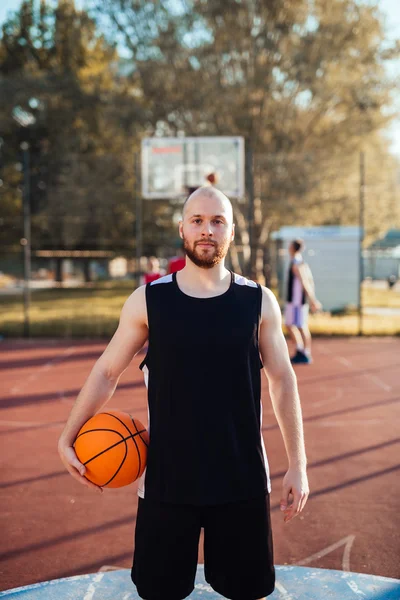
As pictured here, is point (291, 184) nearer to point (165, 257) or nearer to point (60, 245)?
point (165, 257)

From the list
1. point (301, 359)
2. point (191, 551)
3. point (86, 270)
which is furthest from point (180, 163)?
point (191, 551)

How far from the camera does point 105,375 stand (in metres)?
2.39

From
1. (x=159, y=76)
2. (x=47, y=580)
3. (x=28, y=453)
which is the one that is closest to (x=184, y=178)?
(x=159, y=76)

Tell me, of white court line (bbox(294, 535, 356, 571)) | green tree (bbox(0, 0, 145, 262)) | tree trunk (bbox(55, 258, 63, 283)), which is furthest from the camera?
green tree (bbox(0, 0, 145, 262))

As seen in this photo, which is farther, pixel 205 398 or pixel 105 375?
pixel 105 375

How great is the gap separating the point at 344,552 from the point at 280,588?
620mm

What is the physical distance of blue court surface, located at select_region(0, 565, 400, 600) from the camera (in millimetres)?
2990

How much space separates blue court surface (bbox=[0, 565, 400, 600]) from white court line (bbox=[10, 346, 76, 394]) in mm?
5173

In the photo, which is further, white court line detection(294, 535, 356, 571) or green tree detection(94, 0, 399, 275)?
green tree detection(94, 0, 399, 275)

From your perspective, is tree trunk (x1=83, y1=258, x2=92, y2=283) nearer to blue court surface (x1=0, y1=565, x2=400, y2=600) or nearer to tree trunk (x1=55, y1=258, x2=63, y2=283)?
tree trunk (x1=55, y1=258, x2=63, y2=283)

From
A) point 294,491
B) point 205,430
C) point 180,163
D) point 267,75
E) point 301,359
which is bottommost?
point 301,359

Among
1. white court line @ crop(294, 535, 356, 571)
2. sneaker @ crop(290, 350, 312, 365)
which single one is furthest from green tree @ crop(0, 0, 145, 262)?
white court line @ crop(294, 535, 356, 571)

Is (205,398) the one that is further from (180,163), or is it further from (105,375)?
(180,163)

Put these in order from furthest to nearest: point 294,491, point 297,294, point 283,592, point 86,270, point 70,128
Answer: point 70,128 < point 86,270 < point 297,294 < point 283,592 < point 294,491
